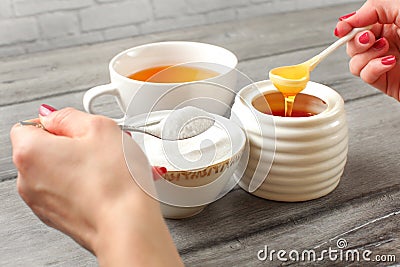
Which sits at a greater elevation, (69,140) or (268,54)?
(69,140)

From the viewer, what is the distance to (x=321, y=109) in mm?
727

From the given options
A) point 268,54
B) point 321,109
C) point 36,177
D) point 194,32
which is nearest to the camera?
point 36,177

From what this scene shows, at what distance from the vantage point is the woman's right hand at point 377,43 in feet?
2.59

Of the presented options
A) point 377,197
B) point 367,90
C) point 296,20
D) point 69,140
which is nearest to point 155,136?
point 69,140

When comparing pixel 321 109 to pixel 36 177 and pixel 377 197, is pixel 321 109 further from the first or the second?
pixel 36 177

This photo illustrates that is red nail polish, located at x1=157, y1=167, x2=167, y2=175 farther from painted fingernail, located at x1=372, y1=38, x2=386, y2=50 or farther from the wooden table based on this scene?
painted fingernail, located at x1=372, y1=38, x2=386, y2=50

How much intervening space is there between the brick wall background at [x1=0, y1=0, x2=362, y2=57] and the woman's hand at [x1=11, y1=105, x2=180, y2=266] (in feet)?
4.68

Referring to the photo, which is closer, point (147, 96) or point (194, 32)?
point (147, 96)

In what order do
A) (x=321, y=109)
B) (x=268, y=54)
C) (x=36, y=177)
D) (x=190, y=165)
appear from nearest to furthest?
(x=36, y=177) → (x=190, y=165) → (x=321, y=109) → (x=268, y=54)

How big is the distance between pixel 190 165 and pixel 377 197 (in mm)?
239

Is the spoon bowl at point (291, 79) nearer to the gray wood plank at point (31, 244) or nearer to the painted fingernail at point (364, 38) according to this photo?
the painted fingernail at point (364, 38)

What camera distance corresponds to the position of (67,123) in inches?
21.1

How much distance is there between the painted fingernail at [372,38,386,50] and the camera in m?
0.83

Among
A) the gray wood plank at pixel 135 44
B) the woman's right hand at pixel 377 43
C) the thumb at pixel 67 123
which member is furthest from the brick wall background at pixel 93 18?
the thumb at pixel 67 123
